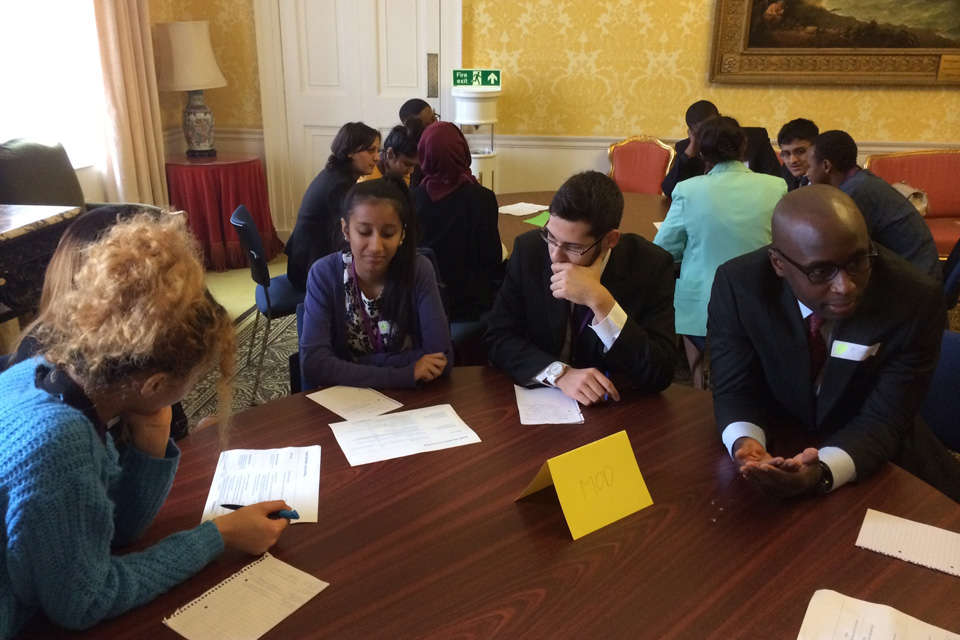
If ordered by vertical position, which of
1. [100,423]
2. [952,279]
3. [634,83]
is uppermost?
[634,83]

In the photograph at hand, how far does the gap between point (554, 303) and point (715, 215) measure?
1.24 meters

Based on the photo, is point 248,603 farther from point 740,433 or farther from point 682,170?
point 682,170

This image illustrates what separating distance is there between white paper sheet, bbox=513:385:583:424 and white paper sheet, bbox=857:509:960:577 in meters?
0.58

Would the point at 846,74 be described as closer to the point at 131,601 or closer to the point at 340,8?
the point at 340,8

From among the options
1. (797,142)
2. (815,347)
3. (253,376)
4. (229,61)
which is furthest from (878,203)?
(229,61)

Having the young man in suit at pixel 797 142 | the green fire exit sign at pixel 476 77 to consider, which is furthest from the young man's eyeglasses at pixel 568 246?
the green fire exit sign at pixel 476 77

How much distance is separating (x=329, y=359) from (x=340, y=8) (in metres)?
4.19

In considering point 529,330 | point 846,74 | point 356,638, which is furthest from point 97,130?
point 846,74

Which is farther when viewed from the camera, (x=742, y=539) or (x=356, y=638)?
(x=742, y=539)

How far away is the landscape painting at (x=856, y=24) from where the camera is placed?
15.7ft

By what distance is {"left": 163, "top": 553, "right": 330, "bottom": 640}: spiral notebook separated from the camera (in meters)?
1.00

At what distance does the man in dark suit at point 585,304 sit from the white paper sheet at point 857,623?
0.68 m

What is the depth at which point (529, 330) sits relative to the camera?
1.96 metres

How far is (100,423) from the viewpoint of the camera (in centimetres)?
108
